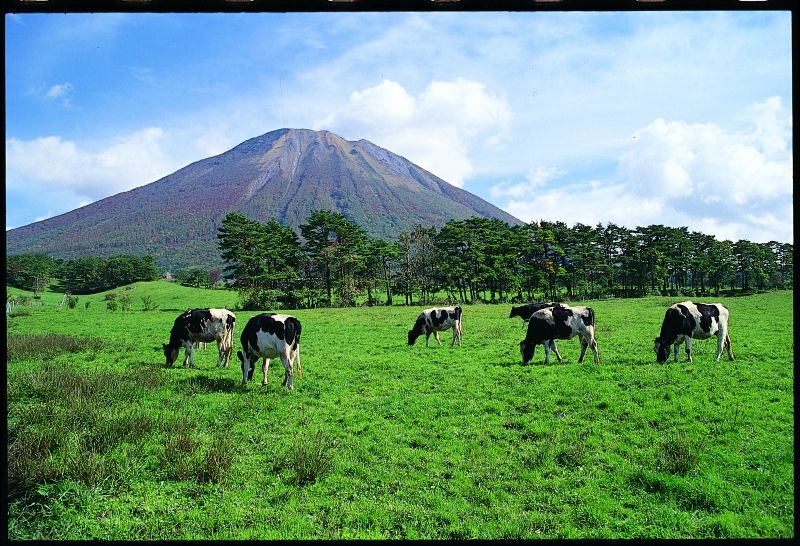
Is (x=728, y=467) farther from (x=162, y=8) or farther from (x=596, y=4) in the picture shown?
(x=162, y=8)

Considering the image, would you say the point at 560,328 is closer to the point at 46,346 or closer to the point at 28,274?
the point at 46,346

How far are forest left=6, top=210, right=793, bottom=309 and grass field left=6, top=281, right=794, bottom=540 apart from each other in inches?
1516

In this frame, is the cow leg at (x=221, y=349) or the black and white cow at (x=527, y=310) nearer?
the cow leg at (x=221, y=349)

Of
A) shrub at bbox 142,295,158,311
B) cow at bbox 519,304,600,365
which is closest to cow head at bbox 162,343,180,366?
cow at bbox 519,304,600,365

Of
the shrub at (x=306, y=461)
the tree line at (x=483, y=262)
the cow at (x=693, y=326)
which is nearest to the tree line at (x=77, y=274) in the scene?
the tree line at (x=483, y=262)

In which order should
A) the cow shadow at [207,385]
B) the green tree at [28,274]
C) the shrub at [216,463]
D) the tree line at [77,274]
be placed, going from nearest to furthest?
the shrub at [216,463]
the cow shadow at [207,385]
the green tree at [28,274]
the tree line at [77,274]

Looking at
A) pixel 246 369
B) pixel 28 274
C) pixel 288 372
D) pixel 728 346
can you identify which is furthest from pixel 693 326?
pixel 28 274

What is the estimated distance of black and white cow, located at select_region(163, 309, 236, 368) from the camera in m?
13.6

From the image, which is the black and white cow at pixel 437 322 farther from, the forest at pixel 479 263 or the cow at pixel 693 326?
the forest at pixel 479 263

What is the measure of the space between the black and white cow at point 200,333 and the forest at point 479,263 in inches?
1298

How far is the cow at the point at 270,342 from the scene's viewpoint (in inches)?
426

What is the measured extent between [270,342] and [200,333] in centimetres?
446

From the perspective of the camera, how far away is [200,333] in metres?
14.0

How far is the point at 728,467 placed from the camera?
19.6 feet
